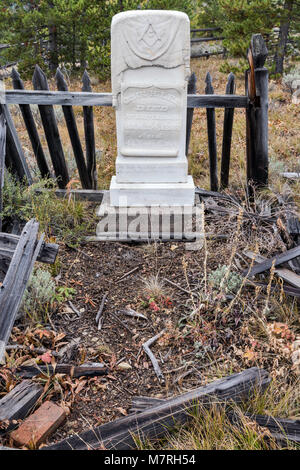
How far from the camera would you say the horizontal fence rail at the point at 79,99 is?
162 inches

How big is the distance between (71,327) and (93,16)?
8.84 metres

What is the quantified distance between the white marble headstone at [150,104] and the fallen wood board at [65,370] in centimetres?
200

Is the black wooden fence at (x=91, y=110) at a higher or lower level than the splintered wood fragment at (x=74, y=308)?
higher

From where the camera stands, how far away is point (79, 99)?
412 cm

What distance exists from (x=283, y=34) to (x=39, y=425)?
10743 millimetres

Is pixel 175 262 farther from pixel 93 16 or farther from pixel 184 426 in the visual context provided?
pixel 93 16

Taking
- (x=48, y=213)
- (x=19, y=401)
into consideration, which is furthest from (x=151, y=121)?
(x=19, y=401)

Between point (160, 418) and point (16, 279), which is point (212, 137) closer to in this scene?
point (16, 279)

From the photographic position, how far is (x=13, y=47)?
33.0 feet

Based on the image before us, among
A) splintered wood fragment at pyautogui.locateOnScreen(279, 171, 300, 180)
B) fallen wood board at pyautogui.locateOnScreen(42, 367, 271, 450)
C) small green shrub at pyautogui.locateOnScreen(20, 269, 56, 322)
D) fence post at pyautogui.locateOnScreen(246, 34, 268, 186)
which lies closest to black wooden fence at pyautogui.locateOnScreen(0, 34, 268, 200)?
fence post at pyautogui.locateOnScreen(246, 34, 268, 186)

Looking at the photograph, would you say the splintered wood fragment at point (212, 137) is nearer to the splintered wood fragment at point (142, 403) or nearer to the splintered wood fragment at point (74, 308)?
the splintered wood fragment at point (74, 308)

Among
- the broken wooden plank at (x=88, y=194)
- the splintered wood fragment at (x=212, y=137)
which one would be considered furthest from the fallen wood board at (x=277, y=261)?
the broken wooden plank at (x=88, y=194)

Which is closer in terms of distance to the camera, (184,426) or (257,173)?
(184,426)
